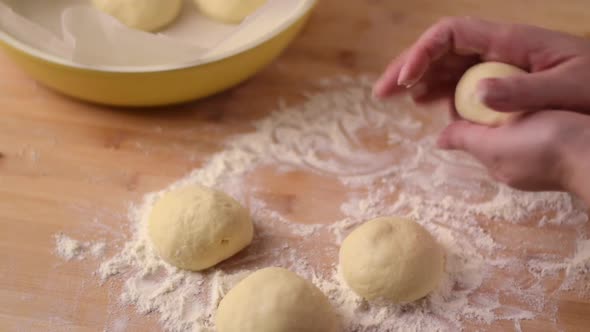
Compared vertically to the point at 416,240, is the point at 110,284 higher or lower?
lower

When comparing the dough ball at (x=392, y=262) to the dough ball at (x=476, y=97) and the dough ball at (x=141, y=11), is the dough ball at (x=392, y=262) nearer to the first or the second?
the dough ball at (x=476, y=97)

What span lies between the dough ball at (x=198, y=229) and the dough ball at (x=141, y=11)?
46cm

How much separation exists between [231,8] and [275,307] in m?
0.73

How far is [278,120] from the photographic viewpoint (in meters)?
1.39

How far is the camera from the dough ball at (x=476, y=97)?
3.58 ft

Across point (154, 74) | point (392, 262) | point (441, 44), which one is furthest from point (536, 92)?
point (154, 74)

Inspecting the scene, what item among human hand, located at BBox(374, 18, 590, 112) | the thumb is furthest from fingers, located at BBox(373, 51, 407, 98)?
the thumb

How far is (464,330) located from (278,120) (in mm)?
591

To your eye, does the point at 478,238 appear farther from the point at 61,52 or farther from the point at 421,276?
the point at 61,52

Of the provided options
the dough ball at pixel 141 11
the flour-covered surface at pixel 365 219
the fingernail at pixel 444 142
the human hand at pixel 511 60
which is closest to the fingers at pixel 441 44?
the human hand at pixel 511 60

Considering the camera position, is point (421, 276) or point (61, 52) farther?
point (61, 52)

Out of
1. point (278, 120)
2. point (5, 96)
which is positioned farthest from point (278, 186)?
point (5, 96)

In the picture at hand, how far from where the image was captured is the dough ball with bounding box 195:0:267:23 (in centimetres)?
143

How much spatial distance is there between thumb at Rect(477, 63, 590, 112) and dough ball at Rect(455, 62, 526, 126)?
8 centimetres
